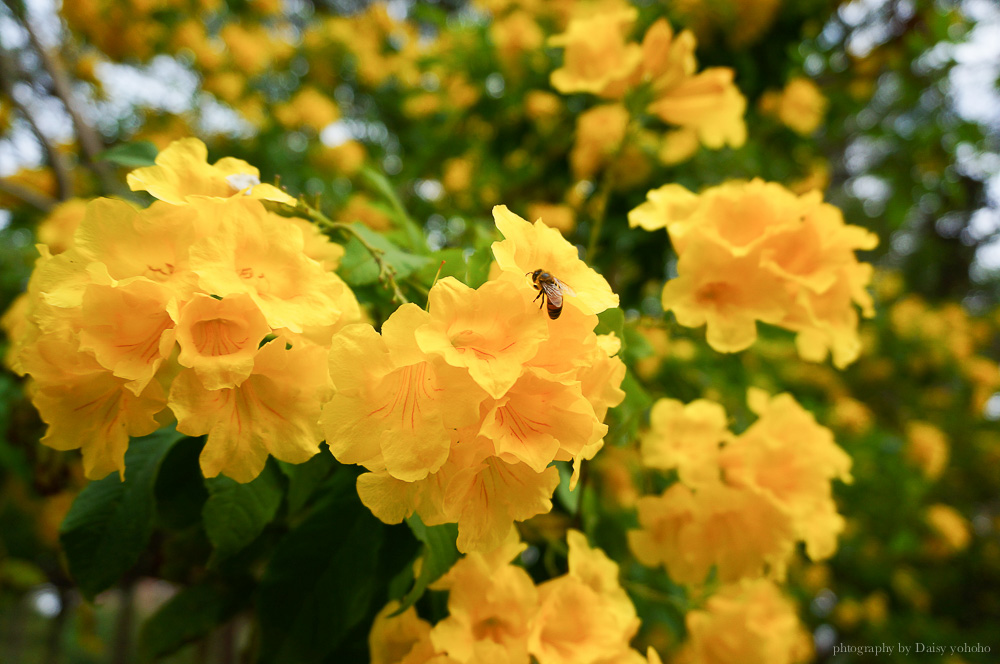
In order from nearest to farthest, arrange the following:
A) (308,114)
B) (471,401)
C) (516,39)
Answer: (471,401) < (516,39) < (308,114)

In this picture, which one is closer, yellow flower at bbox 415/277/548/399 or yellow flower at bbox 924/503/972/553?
yellow flower at bbox 415/277/548/399

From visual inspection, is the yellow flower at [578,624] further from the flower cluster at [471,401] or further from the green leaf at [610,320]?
the green leaf at [610,320]

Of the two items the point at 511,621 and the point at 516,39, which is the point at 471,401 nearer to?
the point at 511,621

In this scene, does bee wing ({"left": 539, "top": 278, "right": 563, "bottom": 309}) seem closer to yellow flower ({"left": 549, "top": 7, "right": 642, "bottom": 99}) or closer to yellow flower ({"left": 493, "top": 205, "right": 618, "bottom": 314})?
yellow flower ({"left": 493, "top": 205, "right": 618, "bottom": 314})

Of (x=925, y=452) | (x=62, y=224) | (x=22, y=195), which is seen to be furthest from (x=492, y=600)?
(x=925, y=452)

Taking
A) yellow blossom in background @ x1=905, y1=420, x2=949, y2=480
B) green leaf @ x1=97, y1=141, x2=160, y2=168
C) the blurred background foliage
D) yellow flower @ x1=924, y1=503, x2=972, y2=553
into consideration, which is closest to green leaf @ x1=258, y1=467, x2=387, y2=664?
the blurred background foliage

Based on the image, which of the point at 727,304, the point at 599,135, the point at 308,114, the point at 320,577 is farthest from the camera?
the point at 308,114
